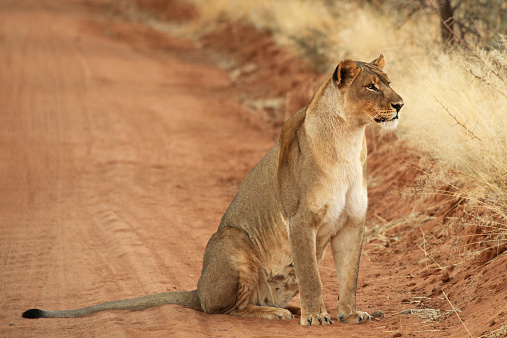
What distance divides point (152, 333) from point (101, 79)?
1217cm

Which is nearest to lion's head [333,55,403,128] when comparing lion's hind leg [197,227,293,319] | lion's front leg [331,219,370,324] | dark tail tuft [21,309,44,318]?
lion's front leg [331,219,370,324]

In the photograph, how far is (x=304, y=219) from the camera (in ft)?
16.4

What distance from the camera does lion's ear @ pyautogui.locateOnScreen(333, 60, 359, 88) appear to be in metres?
5.01

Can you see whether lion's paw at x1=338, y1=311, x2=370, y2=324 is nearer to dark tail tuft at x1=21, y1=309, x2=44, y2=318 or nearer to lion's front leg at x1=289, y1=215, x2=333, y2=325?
lion's front leg at x1=289, y1=215, x2=333, y2=325

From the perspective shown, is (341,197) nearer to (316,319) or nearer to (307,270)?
(307,270)

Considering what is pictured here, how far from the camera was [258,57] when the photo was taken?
54.7ft

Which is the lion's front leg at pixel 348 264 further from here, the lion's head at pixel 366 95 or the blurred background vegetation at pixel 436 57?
the blurred background vegetation at pixel 436 57

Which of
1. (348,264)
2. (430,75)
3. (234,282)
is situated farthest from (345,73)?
(430,75)

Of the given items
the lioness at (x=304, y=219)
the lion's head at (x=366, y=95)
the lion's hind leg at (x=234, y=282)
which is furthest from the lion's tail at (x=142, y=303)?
the lion's head at (x=366, y=95)

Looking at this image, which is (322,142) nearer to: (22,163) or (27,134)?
(22,163)

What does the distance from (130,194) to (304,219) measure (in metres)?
5.02

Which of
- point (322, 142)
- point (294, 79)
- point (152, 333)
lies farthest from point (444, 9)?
point (152, 333)

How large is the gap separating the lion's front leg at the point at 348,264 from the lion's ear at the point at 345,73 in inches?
42.3

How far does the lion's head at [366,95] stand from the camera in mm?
4938
